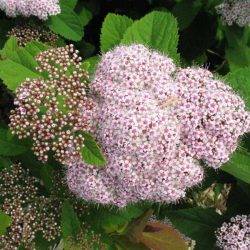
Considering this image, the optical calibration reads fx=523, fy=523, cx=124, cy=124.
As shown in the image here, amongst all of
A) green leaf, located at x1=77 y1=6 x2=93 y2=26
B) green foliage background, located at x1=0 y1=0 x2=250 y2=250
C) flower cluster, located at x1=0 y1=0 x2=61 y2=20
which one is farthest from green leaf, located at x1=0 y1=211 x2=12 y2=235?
green leaf, located at x1=77 y1=6 x2=93 y2=26

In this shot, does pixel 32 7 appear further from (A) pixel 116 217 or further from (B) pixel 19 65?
(A) pixel 116 217

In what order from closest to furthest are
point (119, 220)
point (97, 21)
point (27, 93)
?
point (27, 93) → point (119, 220) → point (97, 21)

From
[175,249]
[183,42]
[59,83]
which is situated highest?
[59,83]

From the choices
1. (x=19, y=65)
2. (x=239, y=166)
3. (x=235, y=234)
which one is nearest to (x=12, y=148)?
(x=19, y=65)

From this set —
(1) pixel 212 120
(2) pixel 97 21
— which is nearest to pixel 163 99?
(1) pixel 212 120

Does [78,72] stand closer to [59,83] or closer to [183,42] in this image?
[59,83]

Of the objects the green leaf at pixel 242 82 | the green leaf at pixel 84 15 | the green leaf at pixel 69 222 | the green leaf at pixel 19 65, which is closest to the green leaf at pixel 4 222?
the green leaf at pixel 69 222

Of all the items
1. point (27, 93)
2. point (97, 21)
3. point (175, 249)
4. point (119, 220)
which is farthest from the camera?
point (97, 21)

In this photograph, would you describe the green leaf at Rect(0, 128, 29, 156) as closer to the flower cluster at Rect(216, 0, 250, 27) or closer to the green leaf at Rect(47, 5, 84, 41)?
the green leaf at Rect(47, 5, 84, 41)
